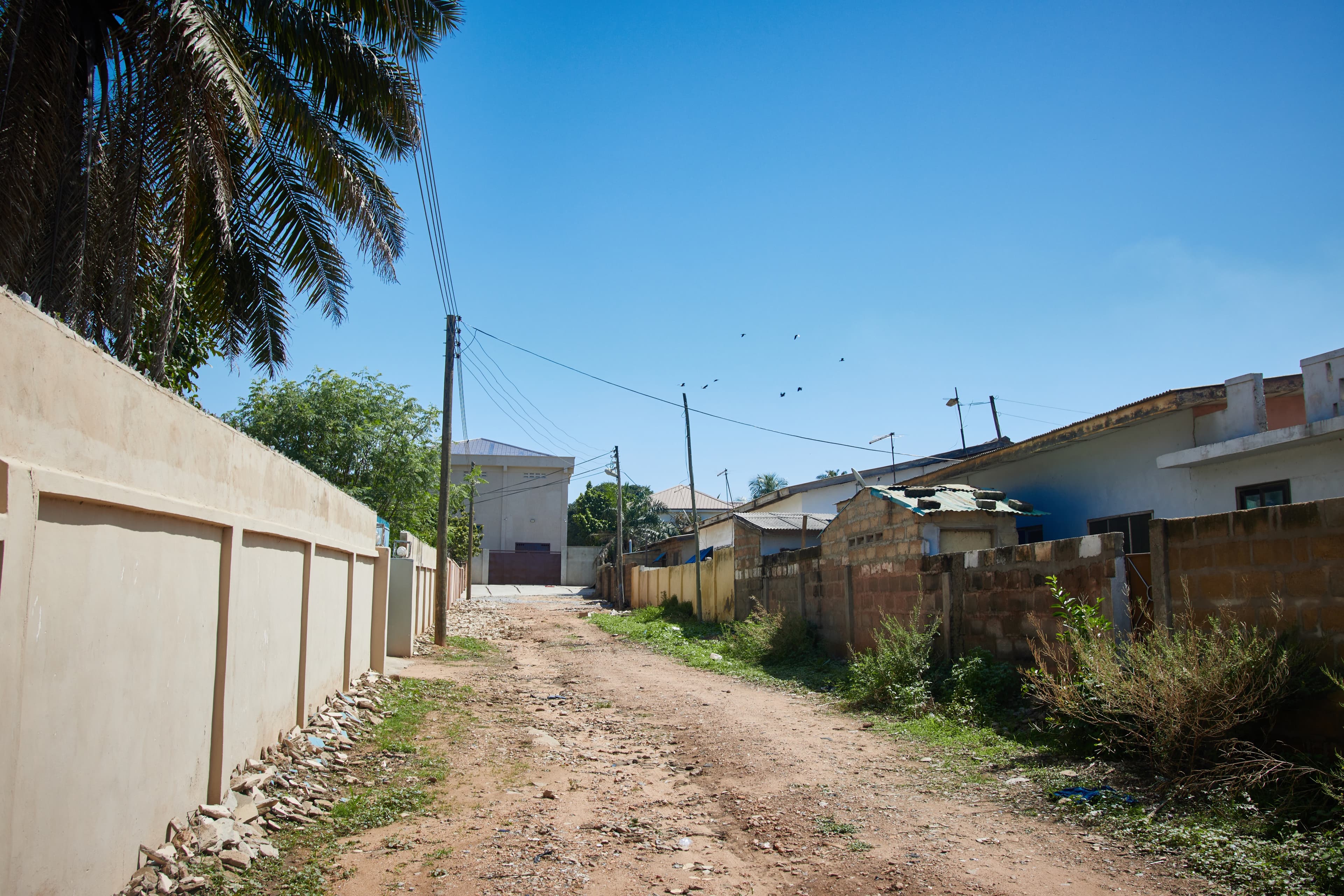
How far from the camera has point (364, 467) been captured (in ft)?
87.8

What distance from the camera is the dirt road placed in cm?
473

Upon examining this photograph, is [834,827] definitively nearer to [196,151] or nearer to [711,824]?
[711,824]

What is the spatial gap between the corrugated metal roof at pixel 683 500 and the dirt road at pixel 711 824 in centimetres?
5406

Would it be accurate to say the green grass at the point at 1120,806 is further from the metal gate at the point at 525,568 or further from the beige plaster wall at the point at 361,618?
the metal gate at the point at 525,568

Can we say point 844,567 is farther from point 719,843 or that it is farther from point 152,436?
point 152,436

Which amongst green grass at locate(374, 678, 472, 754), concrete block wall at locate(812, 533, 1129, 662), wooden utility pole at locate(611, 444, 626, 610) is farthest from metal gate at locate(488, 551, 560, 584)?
concrete block wall at locate(812, 533, 1129, 662)

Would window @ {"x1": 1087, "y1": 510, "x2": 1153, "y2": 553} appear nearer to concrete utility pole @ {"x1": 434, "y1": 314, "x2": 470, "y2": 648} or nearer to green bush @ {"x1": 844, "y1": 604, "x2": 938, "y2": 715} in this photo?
green bush @ {"x1": 844, "y1": 604, "x2": 938, "y2": 715}

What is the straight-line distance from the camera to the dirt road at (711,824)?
473 cm

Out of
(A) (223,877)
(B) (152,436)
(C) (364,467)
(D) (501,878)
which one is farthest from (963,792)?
(C) (364,467)

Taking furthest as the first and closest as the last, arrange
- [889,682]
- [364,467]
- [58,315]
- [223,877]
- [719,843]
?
[364,467] → [889,682] → [58,315] → [719,843] → [223,877]

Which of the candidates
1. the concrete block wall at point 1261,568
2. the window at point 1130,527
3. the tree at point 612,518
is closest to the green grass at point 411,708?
the concrete block wall at point 1261,568

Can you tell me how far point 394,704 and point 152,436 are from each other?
6865 mm

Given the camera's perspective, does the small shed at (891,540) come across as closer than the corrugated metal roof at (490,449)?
Yes

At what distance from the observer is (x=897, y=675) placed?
1023cm
